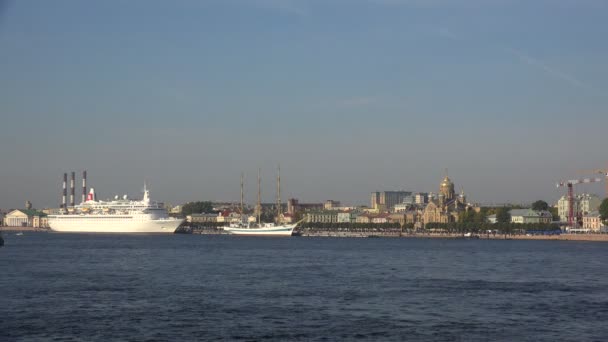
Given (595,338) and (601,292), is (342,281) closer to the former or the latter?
(601,292)

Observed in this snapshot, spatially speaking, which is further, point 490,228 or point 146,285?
point 490,228

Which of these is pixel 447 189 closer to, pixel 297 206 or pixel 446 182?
pixel 446 182

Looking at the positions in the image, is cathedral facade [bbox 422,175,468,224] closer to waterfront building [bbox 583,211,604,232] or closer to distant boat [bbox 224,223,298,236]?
waterfront building [bbox 583,211,604,232]

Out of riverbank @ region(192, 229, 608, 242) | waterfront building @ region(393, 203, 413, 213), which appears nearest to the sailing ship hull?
riverbank @ region(192, 229, 608, 242)

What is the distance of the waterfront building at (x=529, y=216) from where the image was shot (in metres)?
122

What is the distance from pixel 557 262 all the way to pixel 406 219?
3675 inches

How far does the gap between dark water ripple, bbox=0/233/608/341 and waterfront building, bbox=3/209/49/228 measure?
129289 millimetres

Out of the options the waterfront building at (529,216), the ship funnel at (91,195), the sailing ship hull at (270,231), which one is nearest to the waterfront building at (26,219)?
the ship funnel at (91,195)

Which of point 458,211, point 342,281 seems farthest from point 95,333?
point 458,211

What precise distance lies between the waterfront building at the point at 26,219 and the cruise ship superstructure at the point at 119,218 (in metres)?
47.8

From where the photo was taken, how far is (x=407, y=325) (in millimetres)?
20531

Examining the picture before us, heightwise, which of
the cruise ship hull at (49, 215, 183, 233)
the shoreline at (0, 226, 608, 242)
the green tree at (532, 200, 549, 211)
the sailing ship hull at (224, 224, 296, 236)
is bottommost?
the shoreline at (0, 226, 608, 242)

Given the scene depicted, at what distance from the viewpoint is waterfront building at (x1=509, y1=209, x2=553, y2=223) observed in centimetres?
12219

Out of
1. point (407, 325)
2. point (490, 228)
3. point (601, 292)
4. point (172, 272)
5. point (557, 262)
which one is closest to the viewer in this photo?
point (407, 325)
